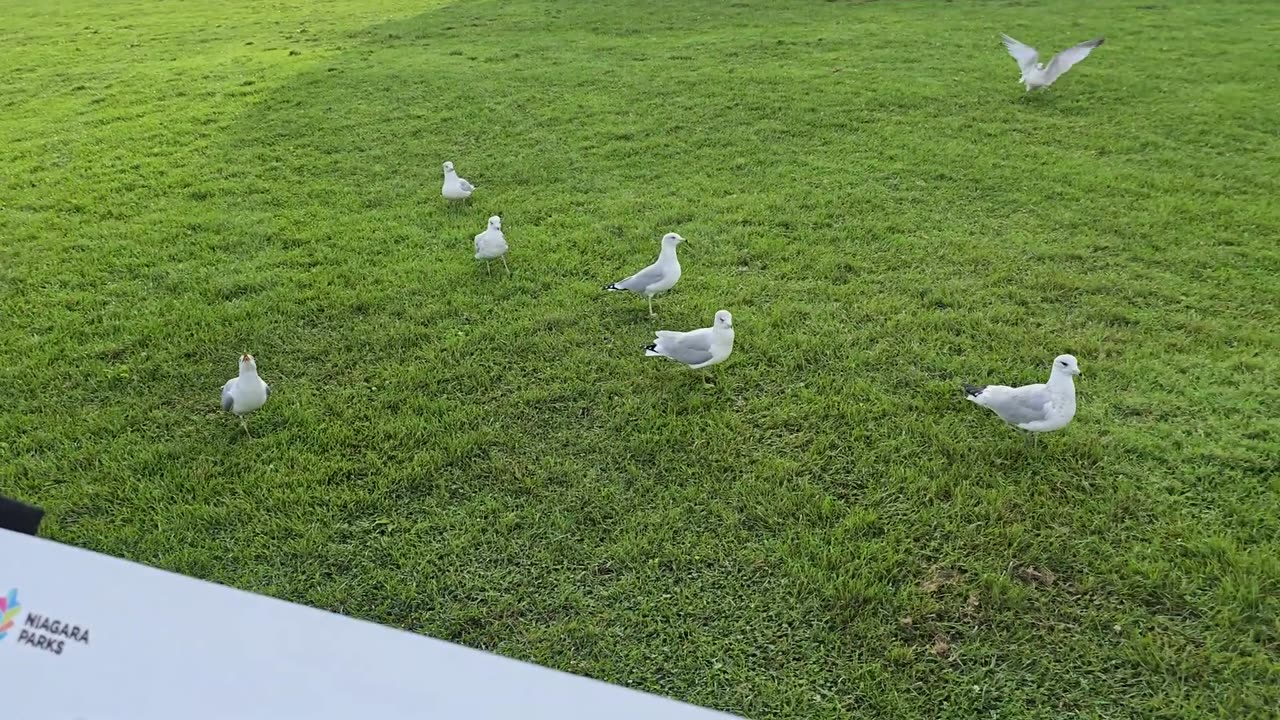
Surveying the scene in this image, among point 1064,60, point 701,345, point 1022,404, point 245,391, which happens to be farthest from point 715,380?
point 1064,60

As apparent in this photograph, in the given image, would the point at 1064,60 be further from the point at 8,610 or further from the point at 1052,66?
the point at 8,610

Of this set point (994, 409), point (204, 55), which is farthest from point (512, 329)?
point (204, 55)

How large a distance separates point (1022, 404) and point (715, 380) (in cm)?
162

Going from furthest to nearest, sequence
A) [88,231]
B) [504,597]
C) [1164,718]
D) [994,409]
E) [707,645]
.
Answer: [88,231]
[994,409]
[504,597]
[707,645]
[1164,718]

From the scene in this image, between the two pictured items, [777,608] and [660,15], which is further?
[660,15]

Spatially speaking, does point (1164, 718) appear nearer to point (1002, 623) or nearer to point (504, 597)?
point (1002, 623)

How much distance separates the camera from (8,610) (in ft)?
4.53

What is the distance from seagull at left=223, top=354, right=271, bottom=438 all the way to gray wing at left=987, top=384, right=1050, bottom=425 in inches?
146

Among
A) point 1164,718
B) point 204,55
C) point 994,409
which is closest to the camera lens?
→ point 1164,718

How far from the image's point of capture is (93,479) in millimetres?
3924

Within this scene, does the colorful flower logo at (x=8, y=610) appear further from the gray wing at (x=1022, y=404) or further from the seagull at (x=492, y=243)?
the seagull at (x=492, y=243)

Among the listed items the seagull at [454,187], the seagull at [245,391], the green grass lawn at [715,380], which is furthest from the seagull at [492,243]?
the seagull at [245,391]

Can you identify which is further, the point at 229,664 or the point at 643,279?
the point at 643,279

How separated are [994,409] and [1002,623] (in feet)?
3.80
